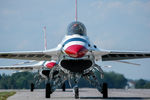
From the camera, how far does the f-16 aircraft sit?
70.4 feet

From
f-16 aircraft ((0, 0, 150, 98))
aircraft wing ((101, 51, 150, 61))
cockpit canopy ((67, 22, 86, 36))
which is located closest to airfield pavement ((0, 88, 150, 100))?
f-16 aircraft ((0, 0, 150, 98))

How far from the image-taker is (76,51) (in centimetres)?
2062

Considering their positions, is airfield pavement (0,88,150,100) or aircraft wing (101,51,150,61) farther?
aircraft wing (101,51,150,61)

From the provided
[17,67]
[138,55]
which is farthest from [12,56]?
[17,67]

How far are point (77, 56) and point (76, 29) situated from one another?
11.0 ft

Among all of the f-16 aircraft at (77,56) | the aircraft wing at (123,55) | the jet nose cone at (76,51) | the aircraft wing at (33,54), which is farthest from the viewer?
the aircraft wing at (123,55)

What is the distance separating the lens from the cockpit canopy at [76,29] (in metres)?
23.7

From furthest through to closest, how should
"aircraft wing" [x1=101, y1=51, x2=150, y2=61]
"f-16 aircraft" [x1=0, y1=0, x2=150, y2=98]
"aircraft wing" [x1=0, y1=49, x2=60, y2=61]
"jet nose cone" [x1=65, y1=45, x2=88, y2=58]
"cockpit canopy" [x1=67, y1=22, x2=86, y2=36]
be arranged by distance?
"aircraft wing" [x1=101, y1=51, x2=150, y2=61] → "aircraft wing" [x1=0, y1=49, x2=60, y2=61] → "cockpit canopy" [x1=67, y1=22, x2=86, y2=36] → "f-16 aircraft" [x1=0, y1=0, x2=150, y2=98] → "jet nose cone" [x1=65, y1=45, x2=88, y2=58]

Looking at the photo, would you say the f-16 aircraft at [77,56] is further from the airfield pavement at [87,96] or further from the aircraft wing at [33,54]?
the airfield pavement at [87,96]

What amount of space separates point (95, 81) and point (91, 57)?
→ 297 centimetres

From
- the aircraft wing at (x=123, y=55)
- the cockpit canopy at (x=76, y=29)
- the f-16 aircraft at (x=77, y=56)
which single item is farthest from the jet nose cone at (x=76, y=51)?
the aircraft wing at (x=123, y=55)

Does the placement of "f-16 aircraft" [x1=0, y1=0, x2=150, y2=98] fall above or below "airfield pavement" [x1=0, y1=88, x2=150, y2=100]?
above

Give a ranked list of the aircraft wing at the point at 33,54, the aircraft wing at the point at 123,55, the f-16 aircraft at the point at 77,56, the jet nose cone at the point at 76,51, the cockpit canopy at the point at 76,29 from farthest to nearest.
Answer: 1. the aircraft wing at the point at 123,55
2. the aircraft wing at the point at 33,54
3. the cockpit canopy at the point at 76,29
4. the f-16 aircraft at the point at 77,56
5. the jet nose cone at the point at 76,51

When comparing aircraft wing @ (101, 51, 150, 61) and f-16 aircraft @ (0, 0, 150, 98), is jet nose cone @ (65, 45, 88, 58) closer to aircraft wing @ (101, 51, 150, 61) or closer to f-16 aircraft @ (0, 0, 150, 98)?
f-16 aircraft @ (0, 0, 150, 98)
